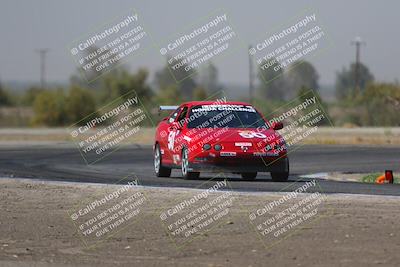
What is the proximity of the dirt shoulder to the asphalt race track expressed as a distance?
2611mm

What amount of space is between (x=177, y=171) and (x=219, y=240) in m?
12.1

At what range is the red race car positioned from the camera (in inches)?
776

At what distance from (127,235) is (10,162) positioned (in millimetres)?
15728

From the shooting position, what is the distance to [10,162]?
28109 mm

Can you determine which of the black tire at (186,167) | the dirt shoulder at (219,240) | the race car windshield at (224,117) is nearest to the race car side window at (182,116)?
the race car windshield at (224,117)

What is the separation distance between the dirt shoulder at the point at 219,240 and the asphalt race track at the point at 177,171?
261 centimetres

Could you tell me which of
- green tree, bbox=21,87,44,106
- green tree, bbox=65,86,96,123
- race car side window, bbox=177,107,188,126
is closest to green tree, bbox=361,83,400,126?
green tree, bbox=65,86,96,123

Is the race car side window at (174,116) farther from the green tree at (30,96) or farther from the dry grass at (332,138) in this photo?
the green tree at (30,96)

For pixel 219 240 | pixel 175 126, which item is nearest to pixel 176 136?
pixel 175 126

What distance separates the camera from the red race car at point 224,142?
19719mm

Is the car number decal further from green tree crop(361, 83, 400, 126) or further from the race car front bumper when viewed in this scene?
green tree crop(361, 83, 400, 126)

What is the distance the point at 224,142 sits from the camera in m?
19.8

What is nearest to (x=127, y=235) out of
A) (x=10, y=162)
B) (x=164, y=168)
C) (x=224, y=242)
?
(x=224, y=242)

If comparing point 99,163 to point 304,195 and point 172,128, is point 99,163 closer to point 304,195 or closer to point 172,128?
point 172,128
